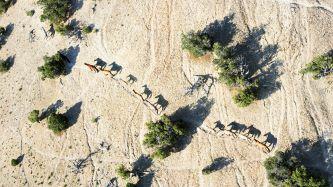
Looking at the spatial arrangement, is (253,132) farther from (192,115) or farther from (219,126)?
(192,115)

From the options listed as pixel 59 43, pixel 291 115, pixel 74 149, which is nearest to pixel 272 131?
pixel 291 115

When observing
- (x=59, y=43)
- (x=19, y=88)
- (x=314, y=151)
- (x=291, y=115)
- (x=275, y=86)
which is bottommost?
(x=314, y=151)

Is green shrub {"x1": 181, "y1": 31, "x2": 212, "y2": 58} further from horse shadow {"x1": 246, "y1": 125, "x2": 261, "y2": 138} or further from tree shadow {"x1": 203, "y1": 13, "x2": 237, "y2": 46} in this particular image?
horse shadow {"x1": 246, "y1": 125, "x2": 261, "y2": 138}

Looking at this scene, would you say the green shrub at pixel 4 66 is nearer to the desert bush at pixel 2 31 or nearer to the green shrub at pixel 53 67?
the desert bush at pixel 2 31

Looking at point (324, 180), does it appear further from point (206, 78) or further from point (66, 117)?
point (66, 117)

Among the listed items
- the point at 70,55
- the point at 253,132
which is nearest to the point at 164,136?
the point at 253,132
